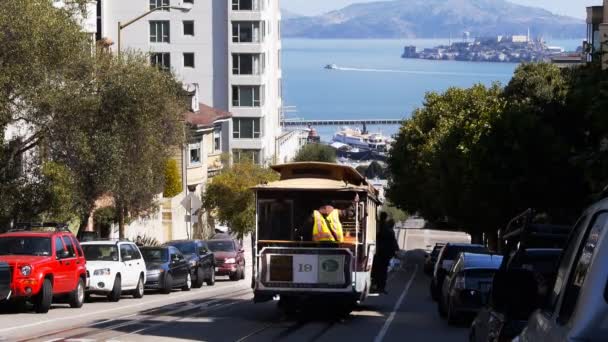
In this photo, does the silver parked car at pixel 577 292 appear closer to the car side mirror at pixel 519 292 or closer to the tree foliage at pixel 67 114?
the car side mirror at pixel 519 292

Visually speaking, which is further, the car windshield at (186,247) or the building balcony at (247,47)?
the building balcony at (247,47)

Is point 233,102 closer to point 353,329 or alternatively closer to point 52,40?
point 52,40

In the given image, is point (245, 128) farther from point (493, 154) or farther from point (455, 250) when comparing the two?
point (455, 250)

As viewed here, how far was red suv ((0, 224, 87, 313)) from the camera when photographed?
2317cm

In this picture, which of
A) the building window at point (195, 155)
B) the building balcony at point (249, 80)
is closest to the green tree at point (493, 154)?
the building window at point (195, 155)

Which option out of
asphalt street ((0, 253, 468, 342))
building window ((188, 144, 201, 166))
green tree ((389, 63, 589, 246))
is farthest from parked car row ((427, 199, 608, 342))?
building window ((188, 144, 201, 166))

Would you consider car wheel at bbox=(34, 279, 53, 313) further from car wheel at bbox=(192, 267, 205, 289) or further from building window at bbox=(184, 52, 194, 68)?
building window at bbox=(184, 52, 194, 68)

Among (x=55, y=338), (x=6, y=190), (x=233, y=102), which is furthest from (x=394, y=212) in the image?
(x=55, y=338)

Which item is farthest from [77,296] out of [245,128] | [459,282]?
[245,128]

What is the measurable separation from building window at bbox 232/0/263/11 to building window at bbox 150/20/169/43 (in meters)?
5.58

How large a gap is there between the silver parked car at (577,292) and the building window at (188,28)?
286ft

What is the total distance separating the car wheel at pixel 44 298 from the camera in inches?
923

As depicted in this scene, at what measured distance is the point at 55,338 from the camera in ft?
57.0

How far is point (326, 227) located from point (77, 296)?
23.8ft
